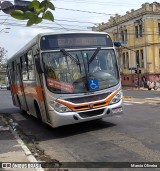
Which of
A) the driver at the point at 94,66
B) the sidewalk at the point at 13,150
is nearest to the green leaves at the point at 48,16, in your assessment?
the sidewalk at the point at 13,150

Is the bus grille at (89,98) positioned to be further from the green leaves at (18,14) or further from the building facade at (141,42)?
the building facade at (141,42)

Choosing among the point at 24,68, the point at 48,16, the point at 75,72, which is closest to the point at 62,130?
the point at 75,72

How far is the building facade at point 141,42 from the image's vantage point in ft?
169

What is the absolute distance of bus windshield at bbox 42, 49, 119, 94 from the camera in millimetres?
9891

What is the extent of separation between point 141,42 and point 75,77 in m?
44.9

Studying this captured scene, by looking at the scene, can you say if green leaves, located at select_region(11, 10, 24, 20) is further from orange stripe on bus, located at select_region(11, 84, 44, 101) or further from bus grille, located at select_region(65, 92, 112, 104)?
orange stripe on bus, located at select_region(11, 84, 44, 101)

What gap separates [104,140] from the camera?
29.4 feet

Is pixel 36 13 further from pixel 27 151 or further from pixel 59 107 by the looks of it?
pixel 59 107

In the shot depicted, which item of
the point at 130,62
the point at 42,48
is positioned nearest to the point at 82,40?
the point at 42,48

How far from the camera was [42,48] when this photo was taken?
32.9 ft

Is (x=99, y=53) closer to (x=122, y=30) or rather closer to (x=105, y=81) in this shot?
(x=105, y=81)

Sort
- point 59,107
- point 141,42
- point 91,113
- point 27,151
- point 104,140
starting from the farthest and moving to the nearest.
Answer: point 141,42
point 91,113
point 59,107
point 104,140
point 27,151

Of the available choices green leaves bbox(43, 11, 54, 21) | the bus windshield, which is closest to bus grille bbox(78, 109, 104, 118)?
the bus windshield

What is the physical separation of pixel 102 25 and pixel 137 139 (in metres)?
58.1
